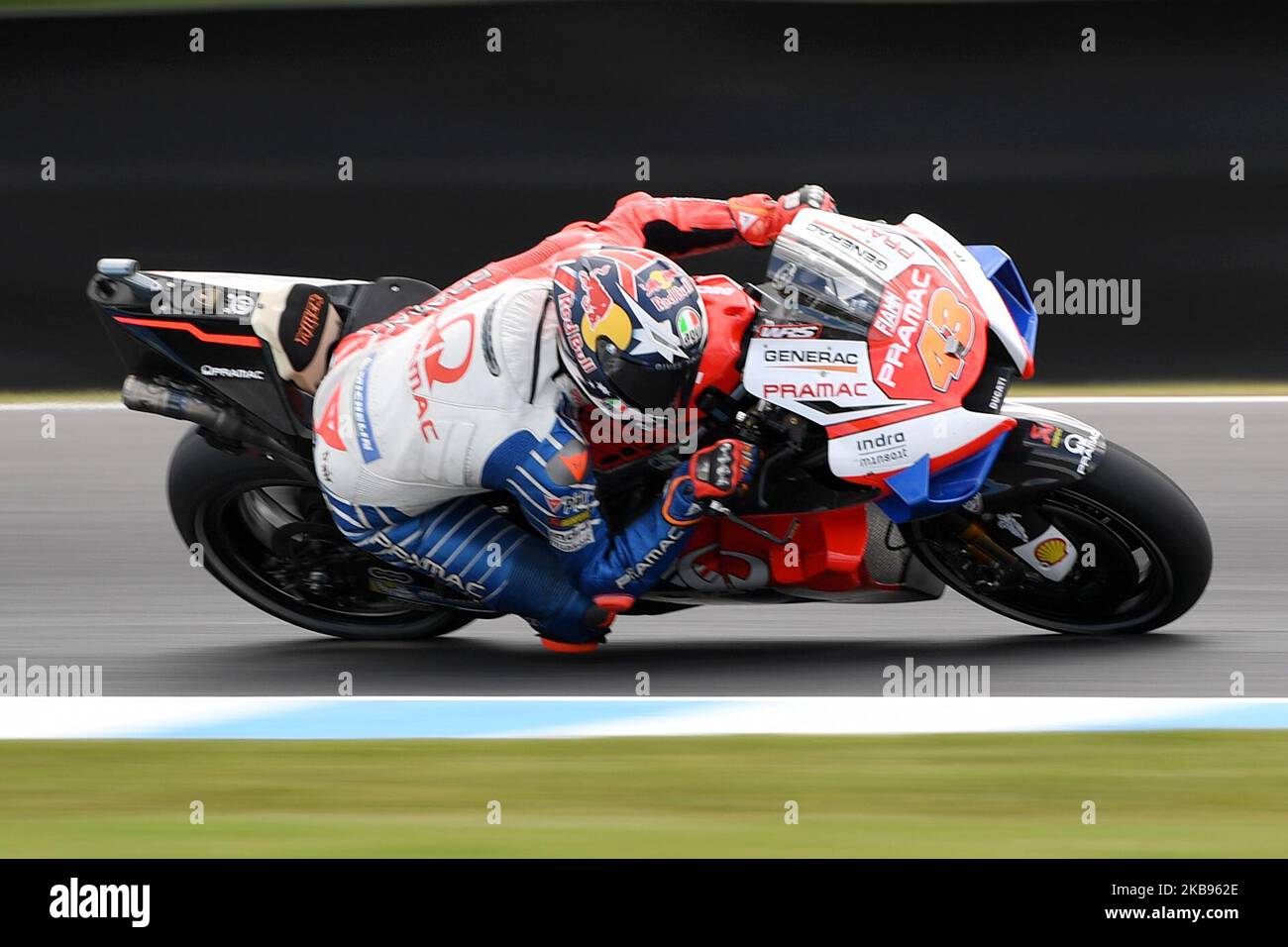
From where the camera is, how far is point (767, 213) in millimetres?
5137

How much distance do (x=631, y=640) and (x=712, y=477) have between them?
1.24 m

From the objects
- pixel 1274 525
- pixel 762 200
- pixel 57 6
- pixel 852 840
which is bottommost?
pixel 852 840

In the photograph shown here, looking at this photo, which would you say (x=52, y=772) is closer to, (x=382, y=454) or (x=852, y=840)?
(x=382, y=454)

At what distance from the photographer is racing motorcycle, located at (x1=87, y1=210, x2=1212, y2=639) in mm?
4625

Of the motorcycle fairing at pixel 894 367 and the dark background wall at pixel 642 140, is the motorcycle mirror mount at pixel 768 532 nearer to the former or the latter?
the motorcycle fairing at pixel 894 367

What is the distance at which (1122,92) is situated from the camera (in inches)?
326

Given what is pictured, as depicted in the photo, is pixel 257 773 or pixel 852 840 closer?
pixel 852 840

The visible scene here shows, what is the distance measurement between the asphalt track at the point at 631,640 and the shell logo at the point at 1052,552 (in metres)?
0.30

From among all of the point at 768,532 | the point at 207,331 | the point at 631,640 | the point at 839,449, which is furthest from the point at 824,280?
the point at 207,331

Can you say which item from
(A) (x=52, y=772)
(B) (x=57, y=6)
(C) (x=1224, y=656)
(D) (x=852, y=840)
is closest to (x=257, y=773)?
(A) (x=52, y=772)

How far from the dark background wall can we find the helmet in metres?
3.75

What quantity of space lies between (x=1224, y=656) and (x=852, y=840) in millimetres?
1693

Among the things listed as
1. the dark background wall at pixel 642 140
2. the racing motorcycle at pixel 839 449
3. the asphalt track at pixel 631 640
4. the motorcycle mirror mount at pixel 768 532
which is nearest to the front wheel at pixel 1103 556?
the racing motorcycle at pixel 839 449

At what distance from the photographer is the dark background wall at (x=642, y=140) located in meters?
8.27
